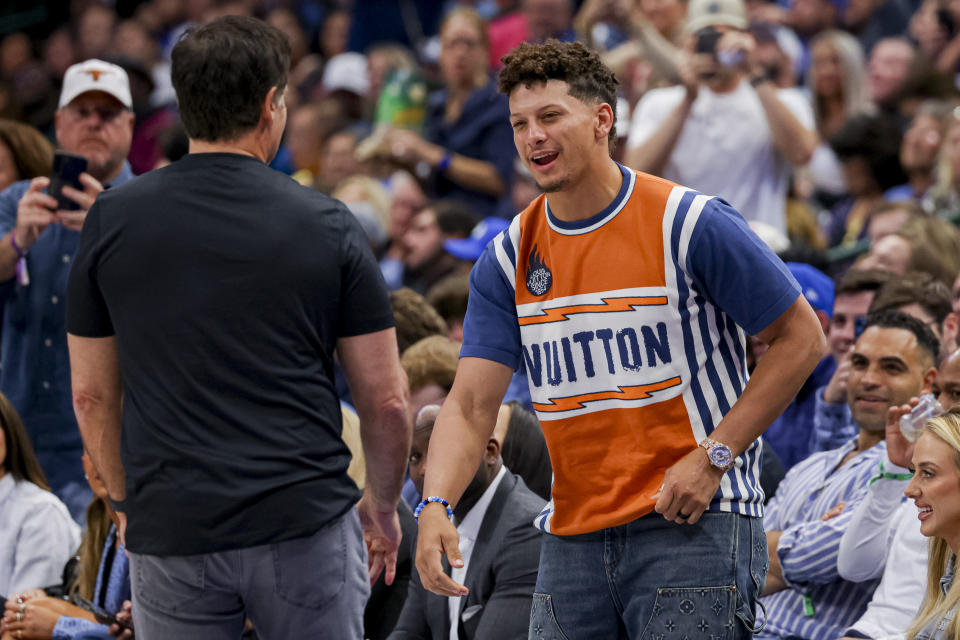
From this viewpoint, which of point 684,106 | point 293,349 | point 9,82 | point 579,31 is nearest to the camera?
point 293,349

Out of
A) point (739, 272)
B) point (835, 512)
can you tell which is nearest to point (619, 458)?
point (739, 272)

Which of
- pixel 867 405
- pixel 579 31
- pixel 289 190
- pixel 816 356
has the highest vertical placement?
pixel 579 31

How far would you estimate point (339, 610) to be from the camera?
2766 mm

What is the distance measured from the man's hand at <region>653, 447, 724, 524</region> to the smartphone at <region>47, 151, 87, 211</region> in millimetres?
2842

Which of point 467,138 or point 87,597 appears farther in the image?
point 467,138

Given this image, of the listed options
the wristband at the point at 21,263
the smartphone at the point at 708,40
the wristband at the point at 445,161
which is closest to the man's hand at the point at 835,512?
the wristband at the point at 21,263

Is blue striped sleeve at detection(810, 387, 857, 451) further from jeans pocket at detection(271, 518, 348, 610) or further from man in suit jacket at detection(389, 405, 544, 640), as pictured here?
jeans pocket at detection(271, 518, 348, 610)

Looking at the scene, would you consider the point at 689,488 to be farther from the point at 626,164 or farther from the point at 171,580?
the point at 626,164

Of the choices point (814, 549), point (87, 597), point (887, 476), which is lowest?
point (87, 597)

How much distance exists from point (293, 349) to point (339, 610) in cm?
56

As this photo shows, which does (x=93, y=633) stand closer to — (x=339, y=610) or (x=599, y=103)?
(x=339, y=610)

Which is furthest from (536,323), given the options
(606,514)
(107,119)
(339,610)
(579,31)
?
(579,31)

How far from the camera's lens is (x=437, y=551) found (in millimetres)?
2779

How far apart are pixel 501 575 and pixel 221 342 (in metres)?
1.54
